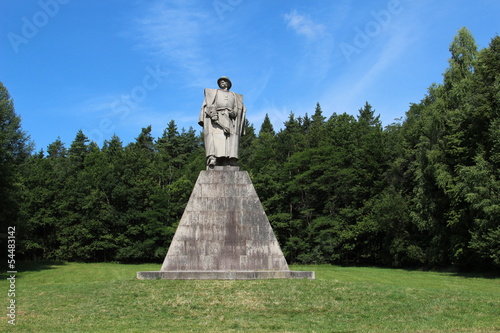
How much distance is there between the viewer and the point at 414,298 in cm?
1035

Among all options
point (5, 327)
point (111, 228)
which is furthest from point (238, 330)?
point (111, 228)

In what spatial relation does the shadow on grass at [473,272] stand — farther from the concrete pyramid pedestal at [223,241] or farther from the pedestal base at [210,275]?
the pedestal base at [210,275]

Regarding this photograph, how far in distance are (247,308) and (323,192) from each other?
32.0 meters

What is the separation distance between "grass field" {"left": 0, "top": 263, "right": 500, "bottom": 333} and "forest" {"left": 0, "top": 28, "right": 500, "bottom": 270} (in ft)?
48.2

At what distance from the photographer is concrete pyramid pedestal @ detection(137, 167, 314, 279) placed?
→ 42.7 ft

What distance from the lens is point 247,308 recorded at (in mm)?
9367

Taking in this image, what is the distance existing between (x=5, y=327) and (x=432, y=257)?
26.0 metres

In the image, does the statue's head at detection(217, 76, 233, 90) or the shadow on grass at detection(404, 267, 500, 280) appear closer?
the statue's head at detection(217, 76, 233, 90)

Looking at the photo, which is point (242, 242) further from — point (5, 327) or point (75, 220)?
point (75, 220)

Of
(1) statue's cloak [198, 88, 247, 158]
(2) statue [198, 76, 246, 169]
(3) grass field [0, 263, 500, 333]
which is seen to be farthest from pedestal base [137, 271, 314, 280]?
(1) statue's cloak [198, 88, 247, 158]

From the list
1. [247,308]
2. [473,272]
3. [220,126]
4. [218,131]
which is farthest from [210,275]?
[473,272]

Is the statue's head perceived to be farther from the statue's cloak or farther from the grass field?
the grass field

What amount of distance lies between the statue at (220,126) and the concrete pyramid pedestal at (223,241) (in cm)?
100

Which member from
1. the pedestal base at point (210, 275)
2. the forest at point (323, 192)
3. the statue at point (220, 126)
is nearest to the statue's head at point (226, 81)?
the statue at point (220, 126)
